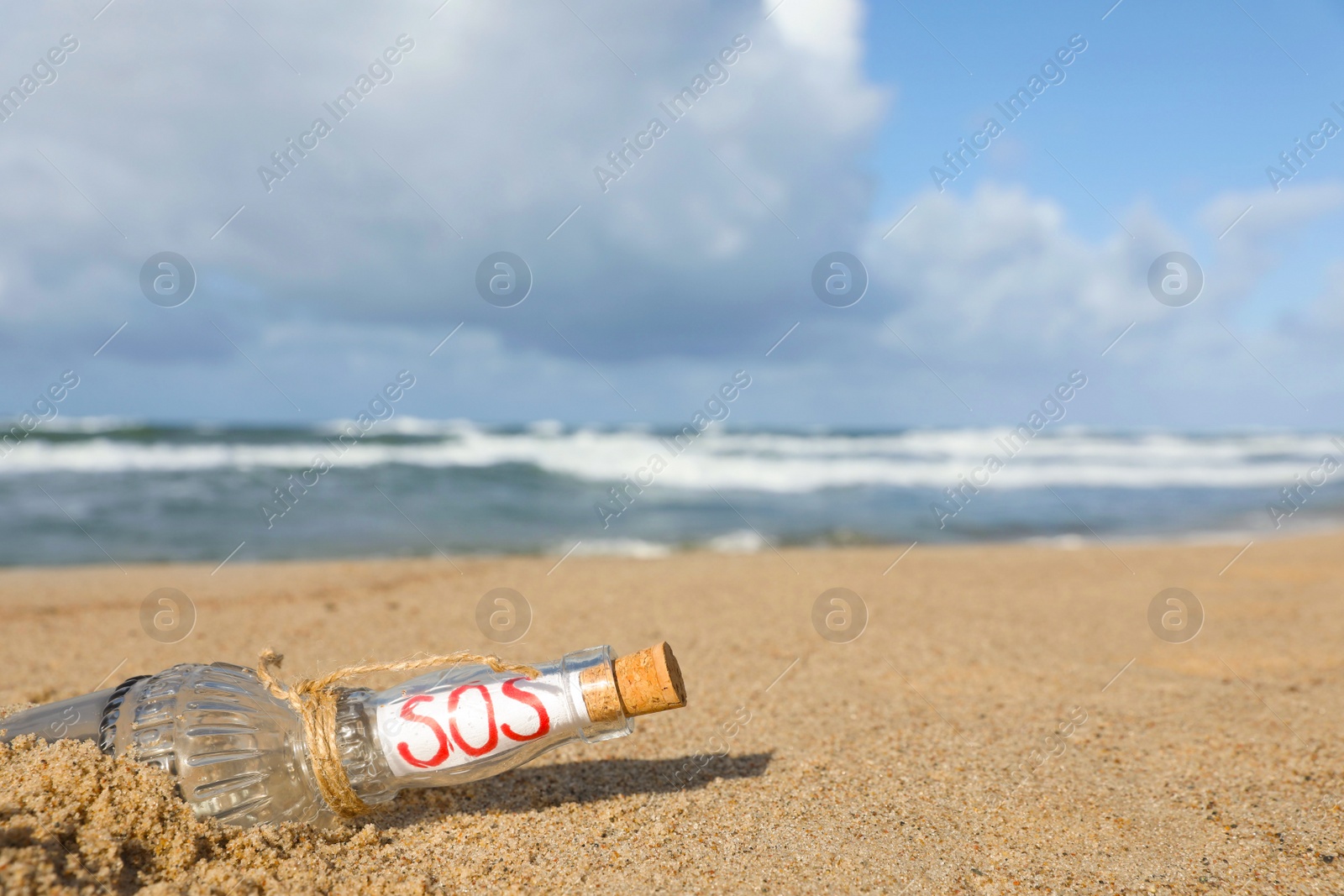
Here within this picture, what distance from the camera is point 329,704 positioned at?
172cm

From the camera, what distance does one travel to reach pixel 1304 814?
2158mm

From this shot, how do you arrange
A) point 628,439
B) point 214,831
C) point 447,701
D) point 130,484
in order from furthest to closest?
point 628,439
point 130,484
point 447,701
point 214,831

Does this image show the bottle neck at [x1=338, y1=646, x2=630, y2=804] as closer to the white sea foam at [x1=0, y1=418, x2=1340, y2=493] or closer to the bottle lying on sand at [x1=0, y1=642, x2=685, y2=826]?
the bottle lying on sand at [x1=0, y1=642, x2=685, y2=826]

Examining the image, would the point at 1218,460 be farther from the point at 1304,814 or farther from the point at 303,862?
the point at 303,862

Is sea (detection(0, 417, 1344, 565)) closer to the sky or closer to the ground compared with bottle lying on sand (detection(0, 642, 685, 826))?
closer to the sky

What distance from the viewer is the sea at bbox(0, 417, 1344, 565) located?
923 cm

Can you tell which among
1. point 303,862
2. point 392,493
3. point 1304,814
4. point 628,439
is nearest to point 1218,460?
point 628,439

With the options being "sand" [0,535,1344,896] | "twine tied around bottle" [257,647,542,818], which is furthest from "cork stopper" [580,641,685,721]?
"sand" [0,535,1344,896]

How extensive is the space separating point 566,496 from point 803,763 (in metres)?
12.0

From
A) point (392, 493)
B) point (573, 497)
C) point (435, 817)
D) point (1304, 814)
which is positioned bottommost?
point (1304, 814)

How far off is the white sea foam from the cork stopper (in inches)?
580

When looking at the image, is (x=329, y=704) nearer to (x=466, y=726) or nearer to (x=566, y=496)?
(x=466, y=726)

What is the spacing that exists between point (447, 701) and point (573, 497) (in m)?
12.5

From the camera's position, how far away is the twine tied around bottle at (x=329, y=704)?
168 centimetres
